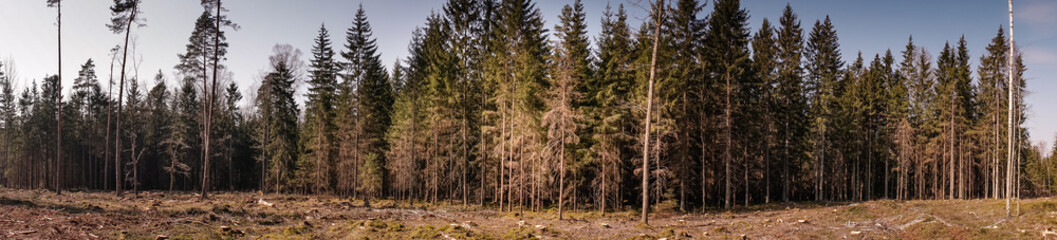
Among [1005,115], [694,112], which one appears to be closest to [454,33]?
[694,112]

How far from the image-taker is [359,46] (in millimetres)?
39344

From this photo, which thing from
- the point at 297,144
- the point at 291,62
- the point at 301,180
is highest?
the point at 291,62

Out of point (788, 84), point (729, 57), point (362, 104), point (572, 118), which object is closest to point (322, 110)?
point (362, 104)

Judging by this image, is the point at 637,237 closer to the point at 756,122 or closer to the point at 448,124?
the point at 448,124

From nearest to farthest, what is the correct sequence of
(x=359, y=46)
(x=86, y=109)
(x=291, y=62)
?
1. (x=359, y=46)
2. (x=291, y=62)
3. (x=86, y=109)

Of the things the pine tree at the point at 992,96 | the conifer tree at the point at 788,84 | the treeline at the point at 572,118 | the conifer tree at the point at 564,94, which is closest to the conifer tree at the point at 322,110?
the treeline at the point at 572,118

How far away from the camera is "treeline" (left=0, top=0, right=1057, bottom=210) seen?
88.5 feet

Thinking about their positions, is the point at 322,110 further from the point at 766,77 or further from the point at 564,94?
the point at 766,77

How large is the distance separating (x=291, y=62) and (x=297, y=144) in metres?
7.99

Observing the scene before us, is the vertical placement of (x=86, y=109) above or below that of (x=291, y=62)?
below

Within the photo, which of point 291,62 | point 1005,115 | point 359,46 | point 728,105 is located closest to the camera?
point 728,105

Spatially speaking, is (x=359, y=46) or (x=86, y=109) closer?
(x=359, y=46)

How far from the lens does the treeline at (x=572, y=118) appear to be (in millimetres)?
26984

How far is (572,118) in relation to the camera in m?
23.6
